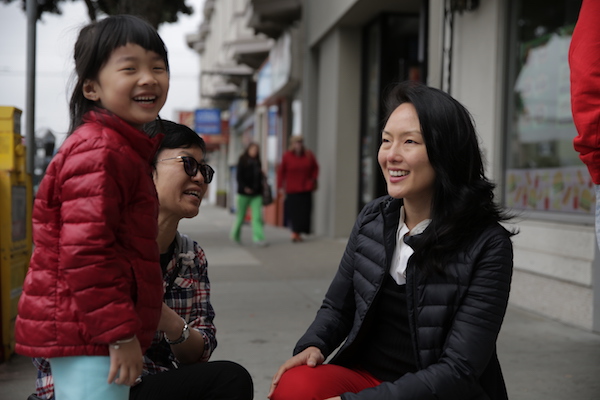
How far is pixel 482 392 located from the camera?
7.21 ft

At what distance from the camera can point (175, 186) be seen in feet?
7.93

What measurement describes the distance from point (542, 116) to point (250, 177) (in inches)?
255

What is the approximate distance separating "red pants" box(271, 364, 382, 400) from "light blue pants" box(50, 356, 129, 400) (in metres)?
0.62

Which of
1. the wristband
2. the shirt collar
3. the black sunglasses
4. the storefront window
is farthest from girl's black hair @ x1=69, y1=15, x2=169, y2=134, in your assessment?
the storefront window

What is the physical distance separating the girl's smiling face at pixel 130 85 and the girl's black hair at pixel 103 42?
15 millimetres

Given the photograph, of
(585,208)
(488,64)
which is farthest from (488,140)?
(585,208)

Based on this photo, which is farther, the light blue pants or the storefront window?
the storefront window

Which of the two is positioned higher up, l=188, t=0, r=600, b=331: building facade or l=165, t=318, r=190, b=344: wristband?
l=188, t=0, r=600, b=331: building facade

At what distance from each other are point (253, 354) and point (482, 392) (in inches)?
98.6

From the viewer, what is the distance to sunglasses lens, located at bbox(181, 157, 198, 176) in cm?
241

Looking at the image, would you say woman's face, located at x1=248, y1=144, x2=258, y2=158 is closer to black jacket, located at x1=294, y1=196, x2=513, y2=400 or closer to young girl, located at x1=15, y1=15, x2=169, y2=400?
black jacket, located at x1=294, y1=196, x2=513, y2=400

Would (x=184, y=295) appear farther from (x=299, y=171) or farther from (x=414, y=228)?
(x=299, y=171)

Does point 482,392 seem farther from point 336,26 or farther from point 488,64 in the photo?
point 336,26

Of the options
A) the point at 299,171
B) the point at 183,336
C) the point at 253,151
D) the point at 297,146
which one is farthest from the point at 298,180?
the point at 183,336
